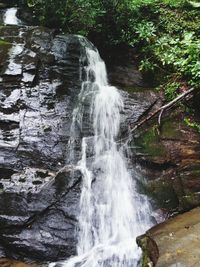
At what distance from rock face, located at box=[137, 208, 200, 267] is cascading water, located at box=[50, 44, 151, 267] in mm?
646

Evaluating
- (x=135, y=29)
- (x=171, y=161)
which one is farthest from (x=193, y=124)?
(x=135, y=29)

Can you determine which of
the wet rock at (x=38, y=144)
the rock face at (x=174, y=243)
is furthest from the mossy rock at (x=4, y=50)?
the rock face at (x=174, y=243)

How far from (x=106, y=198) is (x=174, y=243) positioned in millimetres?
2093

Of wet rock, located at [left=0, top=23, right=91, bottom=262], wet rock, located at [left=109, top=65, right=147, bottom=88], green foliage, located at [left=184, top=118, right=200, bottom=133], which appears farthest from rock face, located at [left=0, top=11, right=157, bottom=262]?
green foliage, located at [left=184, top=118, right=200, bottom=133]

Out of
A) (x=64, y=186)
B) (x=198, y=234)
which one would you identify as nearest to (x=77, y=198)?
(x=64, y=186)

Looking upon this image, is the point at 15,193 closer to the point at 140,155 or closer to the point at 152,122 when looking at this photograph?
the point at 140,155

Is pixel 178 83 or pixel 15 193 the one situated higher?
pixel 178 83

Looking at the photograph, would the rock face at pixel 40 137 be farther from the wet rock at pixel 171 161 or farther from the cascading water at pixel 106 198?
the wet rock at pixel 171 161

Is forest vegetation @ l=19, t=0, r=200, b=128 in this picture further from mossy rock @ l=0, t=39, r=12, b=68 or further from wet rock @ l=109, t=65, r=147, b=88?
mossy rock @ l=0, t=39, r=12, b=68

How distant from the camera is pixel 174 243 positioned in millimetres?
4719

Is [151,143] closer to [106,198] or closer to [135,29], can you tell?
[106,198]

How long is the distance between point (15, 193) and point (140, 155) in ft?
8.66

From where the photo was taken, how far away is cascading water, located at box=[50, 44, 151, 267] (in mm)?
5742

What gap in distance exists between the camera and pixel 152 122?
774cm
